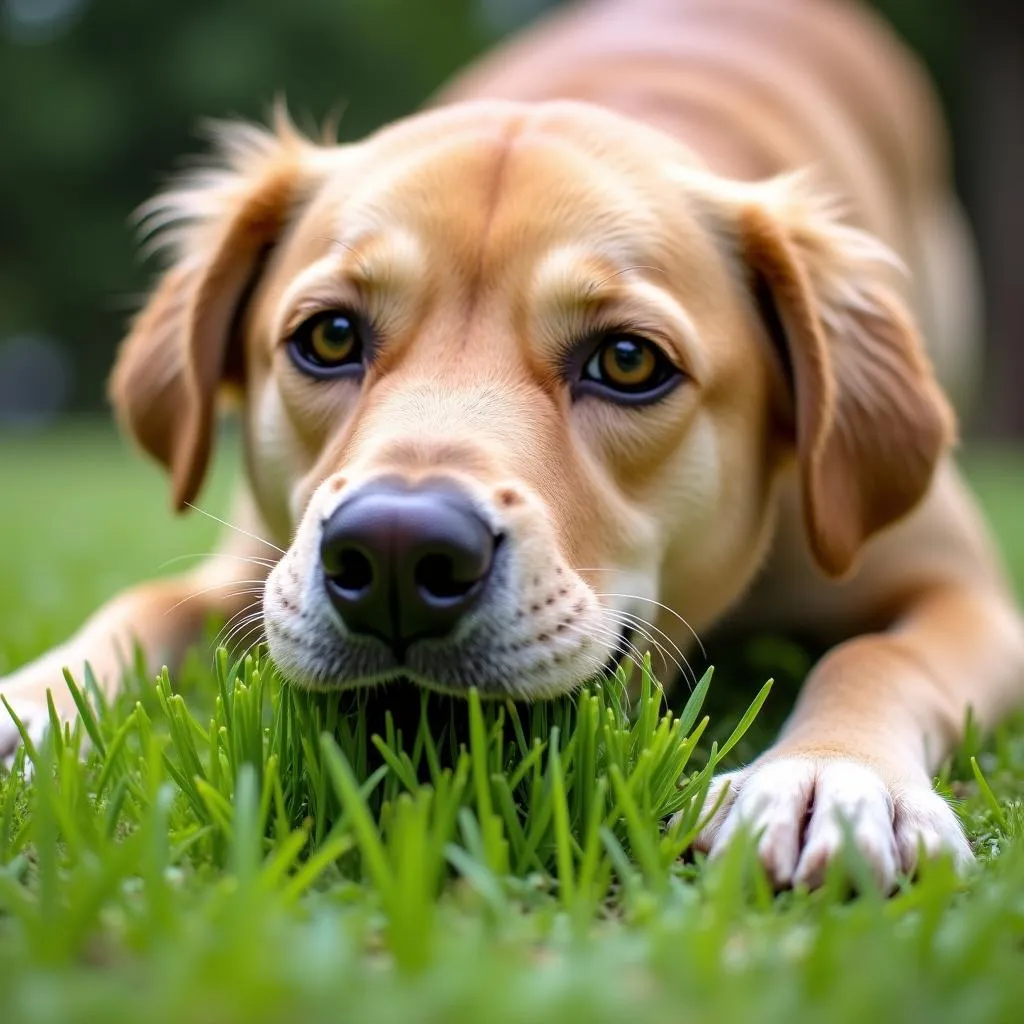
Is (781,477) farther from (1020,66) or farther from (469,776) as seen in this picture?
(1020,66)

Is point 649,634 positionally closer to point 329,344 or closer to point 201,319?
point 329,344

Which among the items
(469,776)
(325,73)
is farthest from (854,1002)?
(325,73)

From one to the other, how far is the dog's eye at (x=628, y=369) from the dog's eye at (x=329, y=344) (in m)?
0.49

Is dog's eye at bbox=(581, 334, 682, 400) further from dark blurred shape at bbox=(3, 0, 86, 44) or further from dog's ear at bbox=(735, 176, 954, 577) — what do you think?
dark blurred shape at bbox=(3, 0, 86, 44)

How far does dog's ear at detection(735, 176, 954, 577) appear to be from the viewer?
2957 millimetres

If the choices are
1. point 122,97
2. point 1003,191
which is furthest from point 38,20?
point 1003,191

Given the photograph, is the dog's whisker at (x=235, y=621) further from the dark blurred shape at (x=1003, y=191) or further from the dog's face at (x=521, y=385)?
the dark blurred shape at (x=1003, y=191)

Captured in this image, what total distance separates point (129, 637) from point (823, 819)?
1716 mm

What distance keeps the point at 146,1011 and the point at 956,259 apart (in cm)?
808

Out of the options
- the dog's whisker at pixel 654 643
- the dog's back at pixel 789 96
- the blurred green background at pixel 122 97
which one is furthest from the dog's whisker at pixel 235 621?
the blurred green background at pixel 122 97

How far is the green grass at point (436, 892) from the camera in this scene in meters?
1.21

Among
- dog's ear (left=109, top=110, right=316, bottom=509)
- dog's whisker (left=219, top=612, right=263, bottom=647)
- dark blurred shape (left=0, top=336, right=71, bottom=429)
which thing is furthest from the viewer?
dark blurred shape (left=0, top=336, right=71, bottom=429)

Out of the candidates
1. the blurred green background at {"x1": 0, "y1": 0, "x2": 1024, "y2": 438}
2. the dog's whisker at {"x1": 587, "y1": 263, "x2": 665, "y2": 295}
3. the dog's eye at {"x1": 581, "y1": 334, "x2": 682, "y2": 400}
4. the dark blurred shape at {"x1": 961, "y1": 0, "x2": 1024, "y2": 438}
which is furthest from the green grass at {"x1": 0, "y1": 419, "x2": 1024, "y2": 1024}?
the blurred green background at {"x1": 0, "y1": 0, "x2": 1024, "y2": 438}

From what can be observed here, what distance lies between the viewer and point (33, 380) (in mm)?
28750
